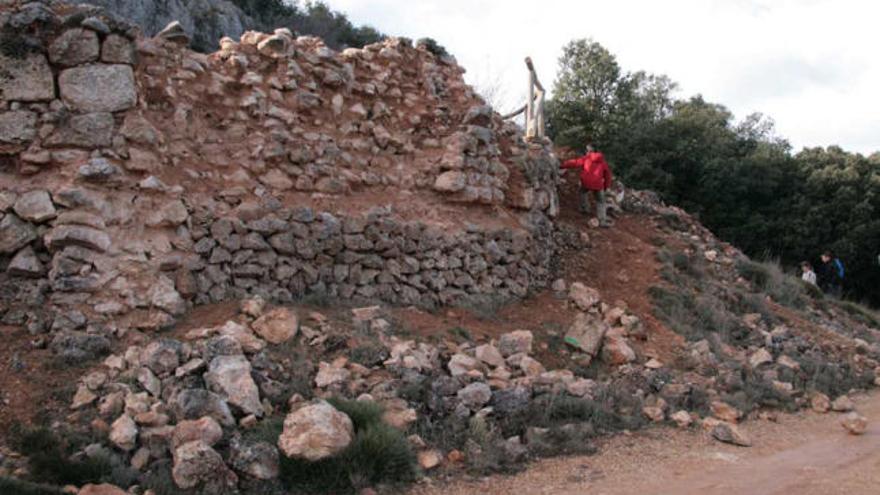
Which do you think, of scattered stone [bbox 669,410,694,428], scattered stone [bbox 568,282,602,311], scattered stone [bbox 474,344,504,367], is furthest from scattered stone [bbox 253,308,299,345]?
scattered stone [bbox 568,282,602,311]

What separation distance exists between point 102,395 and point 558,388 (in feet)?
12.4

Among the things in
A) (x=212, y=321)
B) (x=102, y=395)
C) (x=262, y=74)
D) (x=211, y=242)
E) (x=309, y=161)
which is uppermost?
(x=262, y=74)

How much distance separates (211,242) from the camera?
6.91 meters

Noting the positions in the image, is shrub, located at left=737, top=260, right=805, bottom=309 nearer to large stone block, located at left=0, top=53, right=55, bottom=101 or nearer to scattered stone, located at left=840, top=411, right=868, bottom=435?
scattered stone, located at left=840, top=411, right=868, bottom=435

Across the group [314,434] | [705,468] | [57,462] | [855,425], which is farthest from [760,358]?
[57,462]

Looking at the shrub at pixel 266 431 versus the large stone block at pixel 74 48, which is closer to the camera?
the shrub at pixel 266 431

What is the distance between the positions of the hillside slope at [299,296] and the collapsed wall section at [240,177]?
0.02 meters

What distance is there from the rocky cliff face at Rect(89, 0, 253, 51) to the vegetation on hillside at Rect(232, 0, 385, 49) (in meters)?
1.84

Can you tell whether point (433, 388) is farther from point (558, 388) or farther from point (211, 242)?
point (211, 242)

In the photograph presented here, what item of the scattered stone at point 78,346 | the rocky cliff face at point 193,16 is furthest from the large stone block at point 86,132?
the rocky cliff face at point 193,16

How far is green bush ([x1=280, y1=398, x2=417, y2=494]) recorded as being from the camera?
490 cm

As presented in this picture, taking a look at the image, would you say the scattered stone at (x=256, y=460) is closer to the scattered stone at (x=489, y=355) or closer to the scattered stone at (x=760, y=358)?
the scattered stone at (x=489, y=355)

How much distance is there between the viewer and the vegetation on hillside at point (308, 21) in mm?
19312

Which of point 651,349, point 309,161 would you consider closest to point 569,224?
point 651,349
